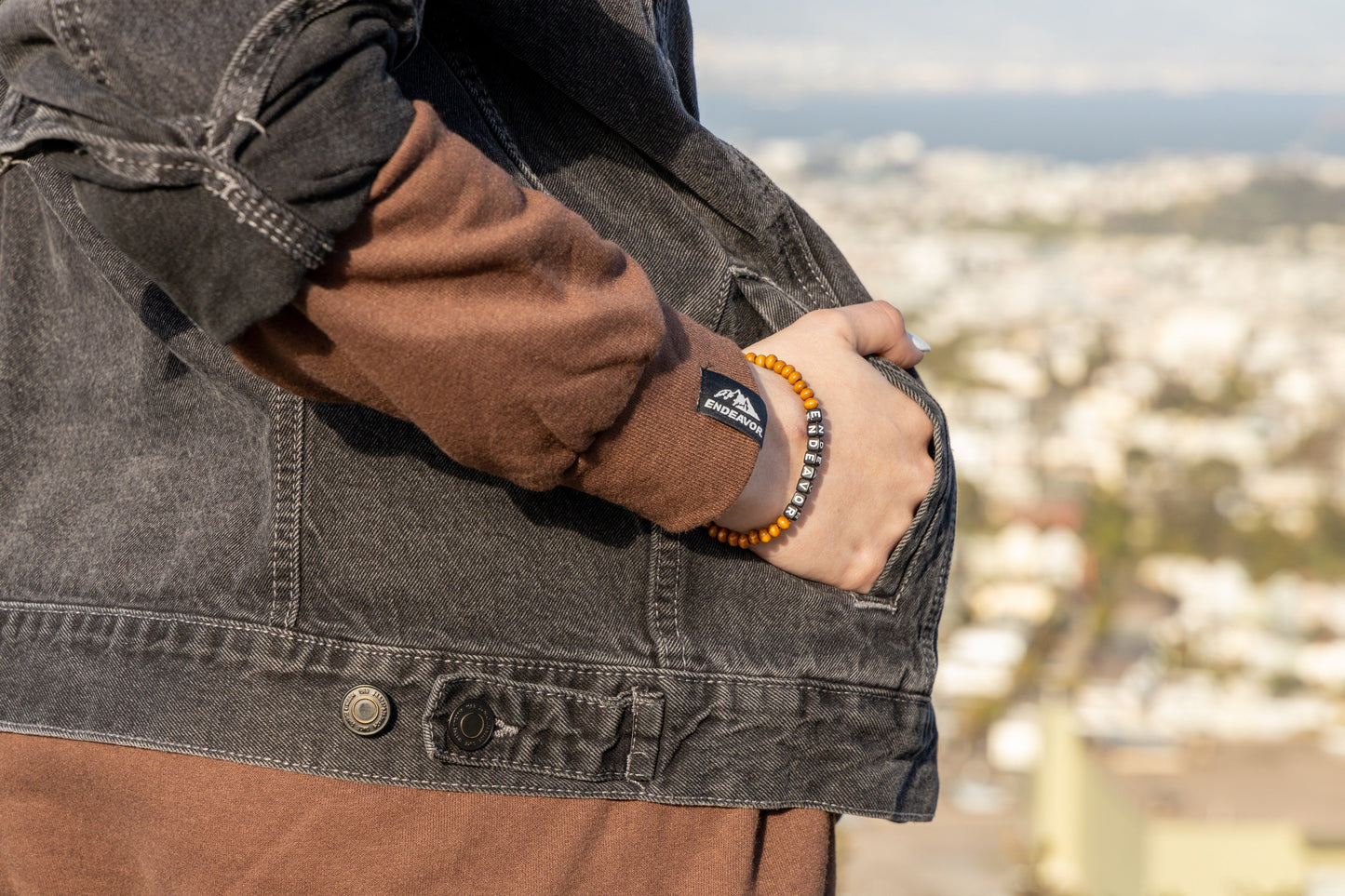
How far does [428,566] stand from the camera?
0.56 meters

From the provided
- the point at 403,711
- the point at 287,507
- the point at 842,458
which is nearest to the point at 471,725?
the point at 403,711

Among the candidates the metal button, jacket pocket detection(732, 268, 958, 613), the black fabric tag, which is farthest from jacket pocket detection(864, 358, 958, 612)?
the metal button

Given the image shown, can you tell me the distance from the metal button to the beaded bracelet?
19 centimetres

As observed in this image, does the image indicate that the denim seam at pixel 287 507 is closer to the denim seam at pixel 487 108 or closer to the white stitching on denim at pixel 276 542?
the white stitching on denim at pixel 276 542

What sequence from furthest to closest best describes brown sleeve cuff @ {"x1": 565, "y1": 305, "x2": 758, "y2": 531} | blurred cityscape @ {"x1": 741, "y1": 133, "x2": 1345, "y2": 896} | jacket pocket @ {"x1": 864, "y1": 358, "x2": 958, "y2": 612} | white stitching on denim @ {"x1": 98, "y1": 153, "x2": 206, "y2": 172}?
blurred cityscape @ {"x1": 741, "y1": 133, "x2": 1345, "y2": 896}
jacket pocket @ {"x1": 864, "y1": 358, "x2": 958, "y2": 612}
brown sleeve cuff @ {"x1": 565, "y1": 305, "x2": 758, "y2": 531}
white stitching on denim @ {"x1": 98, "y1": 153, "x2": 206, "y2": 172}

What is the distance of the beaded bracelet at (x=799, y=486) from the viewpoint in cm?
61

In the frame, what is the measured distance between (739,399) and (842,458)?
0.09m

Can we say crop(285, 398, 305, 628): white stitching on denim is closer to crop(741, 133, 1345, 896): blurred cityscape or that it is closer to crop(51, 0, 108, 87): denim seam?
crop(51, 0, 108, 87): denim seam

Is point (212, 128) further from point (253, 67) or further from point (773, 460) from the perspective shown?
point (773, 460)

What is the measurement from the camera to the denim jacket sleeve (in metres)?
0.41

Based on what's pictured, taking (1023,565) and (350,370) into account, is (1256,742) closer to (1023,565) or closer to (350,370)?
(1023,565)

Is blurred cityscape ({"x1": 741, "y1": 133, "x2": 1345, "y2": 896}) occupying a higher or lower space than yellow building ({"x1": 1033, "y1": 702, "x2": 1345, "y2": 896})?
higher

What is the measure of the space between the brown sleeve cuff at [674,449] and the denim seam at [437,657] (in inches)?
3.4

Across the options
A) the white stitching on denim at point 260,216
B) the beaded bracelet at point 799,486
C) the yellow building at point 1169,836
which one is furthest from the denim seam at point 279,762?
the yellow building at point 1169,836
